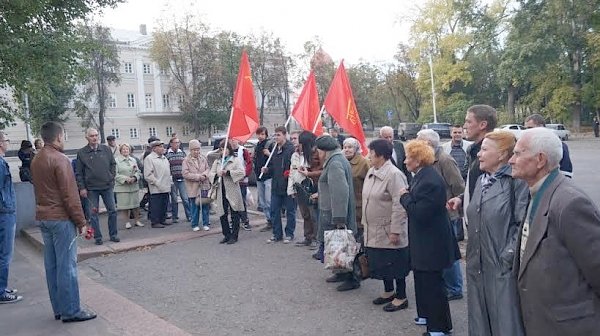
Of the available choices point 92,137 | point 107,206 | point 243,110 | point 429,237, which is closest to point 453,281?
point 429,237

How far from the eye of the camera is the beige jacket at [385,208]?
483 cm

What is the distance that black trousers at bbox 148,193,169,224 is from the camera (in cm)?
1027

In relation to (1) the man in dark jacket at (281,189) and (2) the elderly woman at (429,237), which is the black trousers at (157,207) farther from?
(2) the elderly woman at (429,237)

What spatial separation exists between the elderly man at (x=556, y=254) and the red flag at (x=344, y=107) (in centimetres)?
562

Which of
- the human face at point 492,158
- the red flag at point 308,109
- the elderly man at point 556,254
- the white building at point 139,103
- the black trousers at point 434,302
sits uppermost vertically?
the white building at point 139,103

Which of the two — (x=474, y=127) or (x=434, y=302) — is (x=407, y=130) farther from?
(x=434, y=302)

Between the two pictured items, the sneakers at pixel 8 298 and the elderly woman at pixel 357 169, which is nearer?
the sneakers at pixel 8 298

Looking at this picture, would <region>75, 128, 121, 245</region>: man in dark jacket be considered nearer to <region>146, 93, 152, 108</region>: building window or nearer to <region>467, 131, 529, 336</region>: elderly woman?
<region>467, 131, 529, 336</region>: elderly woman

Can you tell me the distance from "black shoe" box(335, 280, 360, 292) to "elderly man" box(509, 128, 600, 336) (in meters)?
3.25

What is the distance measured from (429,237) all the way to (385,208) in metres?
0.74

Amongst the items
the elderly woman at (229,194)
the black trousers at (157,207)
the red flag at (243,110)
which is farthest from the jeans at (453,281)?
the black trousers at (157,207)

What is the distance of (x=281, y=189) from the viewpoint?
27.7ft

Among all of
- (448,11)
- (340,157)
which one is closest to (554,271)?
(340,157)

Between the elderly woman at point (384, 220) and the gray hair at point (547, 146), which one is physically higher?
the gray hair at point (547, 146)
